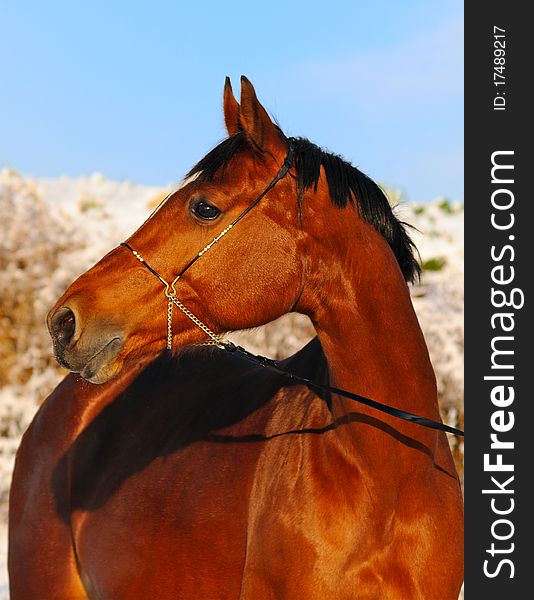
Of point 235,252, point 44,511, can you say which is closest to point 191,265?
point 235,252

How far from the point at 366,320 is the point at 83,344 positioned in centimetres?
94

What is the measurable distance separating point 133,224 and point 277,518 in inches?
322

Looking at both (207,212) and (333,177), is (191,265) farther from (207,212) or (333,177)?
(333,177)

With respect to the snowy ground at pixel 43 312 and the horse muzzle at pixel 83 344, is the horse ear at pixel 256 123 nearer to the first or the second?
the horse muzzle at pixel 83 344

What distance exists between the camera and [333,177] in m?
3.17

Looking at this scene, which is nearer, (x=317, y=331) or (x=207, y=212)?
(x=207, y=212)

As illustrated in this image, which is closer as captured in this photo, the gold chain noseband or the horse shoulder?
the gold chain noseband

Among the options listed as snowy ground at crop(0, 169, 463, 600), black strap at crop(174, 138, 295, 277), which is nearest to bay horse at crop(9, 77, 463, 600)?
black strap at crop(174, 138, 295, 277)

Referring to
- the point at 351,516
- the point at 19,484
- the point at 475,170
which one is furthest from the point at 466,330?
the point at 19,484

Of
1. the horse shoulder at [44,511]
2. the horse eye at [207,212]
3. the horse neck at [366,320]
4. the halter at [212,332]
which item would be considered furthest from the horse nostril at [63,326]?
the horse shoulder at [44,511]

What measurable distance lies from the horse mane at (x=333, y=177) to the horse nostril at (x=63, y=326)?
64 centimetres

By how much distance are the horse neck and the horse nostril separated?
0.78 m

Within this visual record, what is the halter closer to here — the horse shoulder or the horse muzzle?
the horse muzzle

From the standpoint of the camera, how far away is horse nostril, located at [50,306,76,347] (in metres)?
3.04
